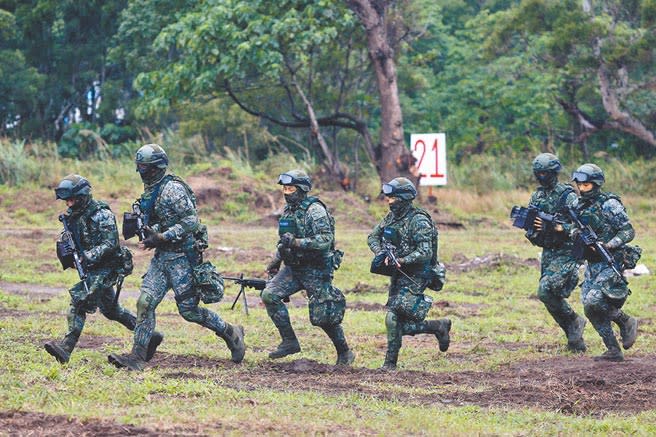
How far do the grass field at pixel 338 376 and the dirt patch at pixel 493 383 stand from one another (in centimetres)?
2

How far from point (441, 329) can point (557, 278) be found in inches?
53.5

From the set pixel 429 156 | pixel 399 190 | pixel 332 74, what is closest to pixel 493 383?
pixel 399 190

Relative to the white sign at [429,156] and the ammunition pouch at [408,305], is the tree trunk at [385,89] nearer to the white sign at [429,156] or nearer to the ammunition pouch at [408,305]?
the white sign at [429,156]

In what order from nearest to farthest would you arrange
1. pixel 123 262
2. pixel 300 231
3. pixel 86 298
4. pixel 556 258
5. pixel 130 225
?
1. pixel 130 225
2. pixel 86 298
3. pixel 123 262
4. pixel 300 231
5. pixel 556 258

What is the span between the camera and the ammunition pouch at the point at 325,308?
38.4 feet

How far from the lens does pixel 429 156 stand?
29.2m

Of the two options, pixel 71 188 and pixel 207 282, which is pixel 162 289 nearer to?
pixel 207 282

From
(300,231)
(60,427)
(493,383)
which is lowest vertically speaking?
(493,383)

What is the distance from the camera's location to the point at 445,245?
24.0 meters

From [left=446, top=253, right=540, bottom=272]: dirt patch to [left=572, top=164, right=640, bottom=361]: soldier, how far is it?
883 centimetres

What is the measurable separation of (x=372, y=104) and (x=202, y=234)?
23748 mm

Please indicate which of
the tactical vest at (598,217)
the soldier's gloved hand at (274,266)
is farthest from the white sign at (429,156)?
the soldier's gloved hand at (274,266)

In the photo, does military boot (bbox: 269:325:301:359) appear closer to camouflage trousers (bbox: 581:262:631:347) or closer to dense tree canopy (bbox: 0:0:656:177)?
camouflage trousers (bbox: 581:262:631:347)

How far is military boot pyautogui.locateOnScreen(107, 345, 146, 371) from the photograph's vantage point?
1085cm
